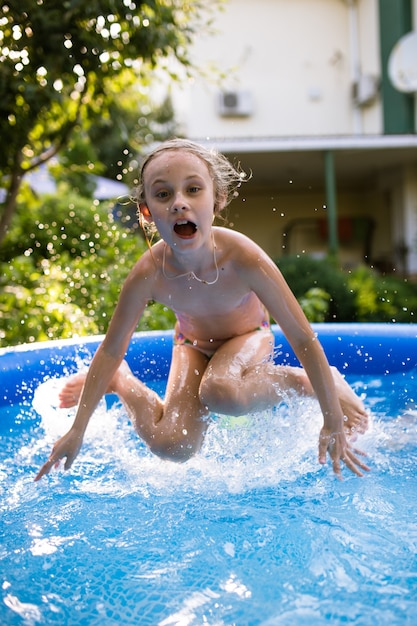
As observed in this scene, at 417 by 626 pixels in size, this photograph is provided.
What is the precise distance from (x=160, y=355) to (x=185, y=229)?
1646mm

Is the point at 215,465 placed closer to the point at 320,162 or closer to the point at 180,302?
the point at 180,302

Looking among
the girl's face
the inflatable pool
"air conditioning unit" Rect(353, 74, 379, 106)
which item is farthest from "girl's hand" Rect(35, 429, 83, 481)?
"air conditioning unit" Rect(353, 74, 379, 106)

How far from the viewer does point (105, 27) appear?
4859mm

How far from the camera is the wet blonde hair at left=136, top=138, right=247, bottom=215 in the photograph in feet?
7.45

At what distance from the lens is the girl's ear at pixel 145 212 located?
2.34 meters

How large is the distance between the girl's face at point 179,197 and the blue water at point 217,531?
0.76 metres

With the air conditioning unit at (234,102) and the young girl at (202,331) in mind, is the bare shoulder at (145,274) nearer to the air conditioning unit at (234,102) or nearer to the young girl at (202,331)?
the young girl at (202,331)

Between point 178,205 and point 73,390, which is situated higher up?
point 178,205

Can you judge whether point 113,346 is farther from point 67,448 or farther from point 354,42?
point 354,42

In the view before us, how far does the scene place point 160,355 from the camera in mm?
3748

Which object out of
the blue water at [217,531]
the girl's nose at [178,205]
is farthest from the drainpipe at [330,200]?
the girl's nose at [178,205]

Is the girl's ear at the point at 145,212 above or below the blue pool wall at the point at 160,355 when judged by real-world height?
above

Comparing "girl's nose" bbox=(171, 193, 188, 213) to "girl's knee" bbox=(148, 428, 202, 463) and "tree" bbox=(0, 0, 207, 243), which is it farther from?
"tree" bbox=(0, 0, 207, 243)

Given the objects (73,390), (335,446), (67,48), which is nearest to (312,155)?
(67,48)
